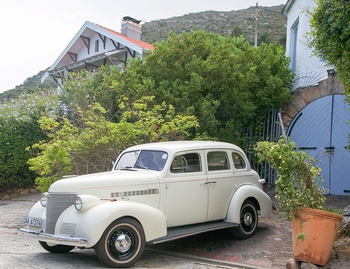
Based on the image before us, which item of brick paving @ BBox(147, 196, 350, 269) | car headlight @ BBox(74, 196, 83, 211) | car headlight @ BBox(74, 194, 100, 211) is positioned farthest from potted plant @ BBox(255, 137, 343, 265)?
car headlight @ BBox(74, 196, 83, 211)

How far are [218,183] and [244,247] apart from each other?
3.88ft

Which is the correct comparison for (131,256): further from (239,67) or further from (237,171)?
(239,67)

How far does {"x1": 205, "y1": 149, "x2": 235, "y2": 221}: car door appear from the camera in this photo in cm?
689

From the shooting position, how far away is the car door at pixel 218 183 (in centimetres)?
689

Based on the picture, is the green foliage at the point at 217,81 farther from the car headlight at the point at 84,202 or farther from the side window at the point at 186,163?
the car headlight at the point at 84,202

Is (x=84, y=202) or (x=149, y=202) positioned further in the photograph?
(x=149, y=202)

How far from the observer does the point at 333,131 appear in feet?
33.9

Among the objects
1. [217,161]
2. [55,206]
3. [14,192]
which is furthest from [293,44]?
[14,192]

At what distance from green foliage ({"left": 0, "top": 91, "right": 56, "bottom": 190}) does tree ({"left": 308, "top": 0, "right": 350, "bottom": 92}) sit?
1037 centimetres

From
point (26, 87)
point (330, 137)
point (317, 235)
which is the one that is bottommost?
point (317, 235)

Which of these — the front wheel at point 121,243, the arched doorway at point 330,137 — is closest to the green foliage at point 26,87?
the arched doorway at point 330,137

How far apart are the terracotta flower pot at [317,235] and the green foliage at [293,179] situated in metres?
0.17

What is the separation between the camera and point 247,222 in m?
7.38

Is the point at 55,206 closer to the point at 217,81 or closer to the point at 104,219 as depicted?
the point at 104,219
